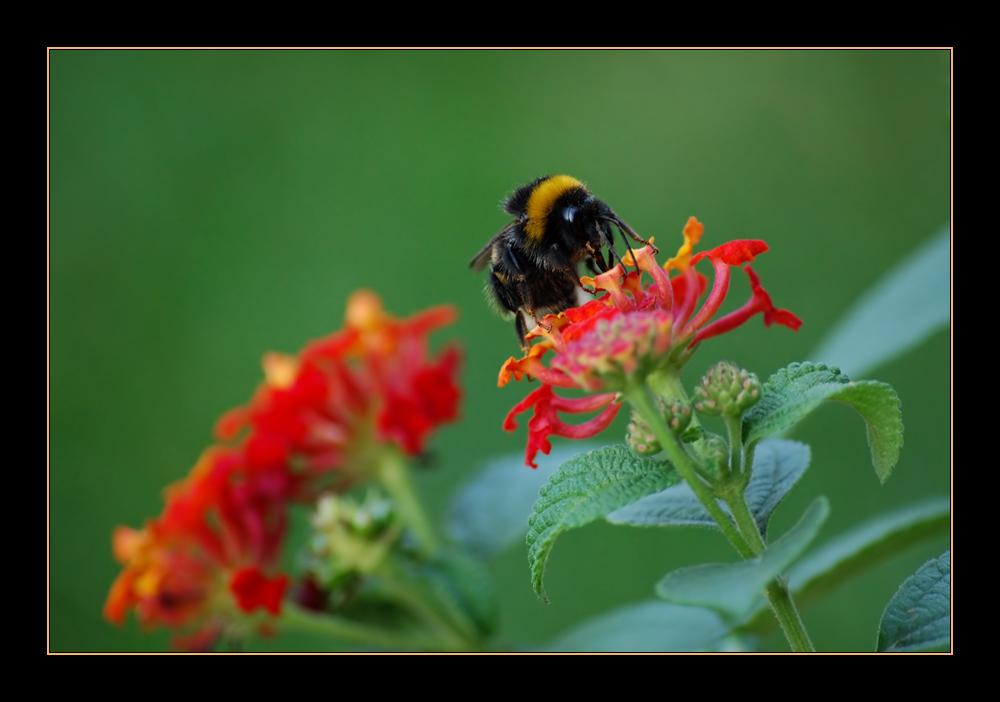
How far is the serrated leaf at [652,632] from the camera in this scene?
108 centimetres

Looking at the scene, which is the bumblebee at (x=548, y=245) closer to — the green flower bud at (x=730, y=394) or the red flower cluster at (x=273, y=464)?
the red flower cluster at (x=273, y=464)

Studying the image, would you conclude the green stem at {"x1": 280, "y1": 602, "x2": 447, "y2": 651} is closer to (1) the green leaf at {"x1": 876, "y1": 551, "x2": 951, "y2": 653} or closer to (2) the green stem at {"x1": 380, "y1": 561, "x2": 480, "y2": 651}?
(2) the green stem at {"x1": 380, "y1": 561, "x2": 480, "y2": 651}

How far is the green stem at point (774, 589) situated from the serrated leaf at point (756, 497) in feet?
0.16

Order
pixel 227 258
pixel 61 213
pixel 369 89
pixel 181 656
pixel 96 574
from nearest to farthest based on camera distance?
pixel 181 656 < pixel 96 574 < pixel 61 213 < pixel 369 89 < pixel 227 258

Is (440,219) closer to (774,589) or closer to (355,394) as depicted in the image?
(355,394)

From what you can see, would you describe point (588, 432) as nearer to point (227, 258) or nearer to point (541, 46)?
point (541, 46)

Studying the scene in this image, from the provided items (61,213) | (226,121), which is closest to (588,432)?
(61,213)

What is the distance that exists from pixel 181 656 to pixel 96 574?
132 cm

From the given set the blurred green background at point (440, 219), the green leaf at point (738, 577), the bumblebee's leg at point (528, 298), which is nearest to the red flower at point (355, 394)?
the bumblebee's leg at point (528, 298)

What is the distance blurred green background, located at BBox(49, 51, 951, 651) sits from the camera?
2.29m

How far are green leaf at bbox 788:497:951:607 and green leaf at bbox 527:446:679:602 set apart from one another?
1.11ft

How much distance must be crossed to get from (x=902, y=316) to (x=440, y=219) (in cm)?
194

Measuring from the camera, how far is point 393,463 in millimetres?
1316

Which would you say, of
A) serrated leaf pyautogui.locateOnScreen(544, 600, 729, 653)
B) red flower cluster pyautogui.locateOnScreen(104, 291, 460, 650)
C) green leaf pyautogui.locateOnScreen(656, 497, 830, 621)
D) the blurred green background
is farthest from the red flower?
the blurred green background
